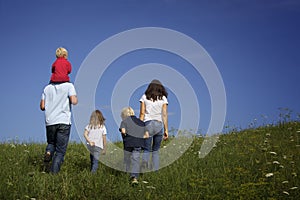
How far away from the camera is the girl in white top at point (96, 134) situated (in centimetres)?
1071

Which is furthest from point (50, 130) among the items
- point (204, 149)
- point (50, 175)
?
point (204, 149)

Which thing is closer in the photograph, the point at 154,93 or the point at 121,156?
the point at 154,93

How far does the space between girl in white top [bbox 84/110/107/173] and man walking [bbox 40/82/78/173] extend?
998 mm

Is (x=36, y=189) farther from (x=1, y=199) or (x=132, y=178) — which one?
(x=132, y=178)

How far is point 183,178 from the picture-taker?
9.02 meters

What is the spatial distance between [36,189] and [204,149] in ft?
18.3

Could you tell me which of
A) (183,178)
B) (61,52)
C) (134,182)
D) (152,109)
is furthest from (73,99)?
(183,178)

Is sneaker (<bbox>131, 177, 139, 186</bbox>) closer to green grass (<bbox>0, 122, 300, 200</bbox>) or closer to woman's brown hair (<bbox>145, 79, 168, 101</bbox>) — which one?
green grass (<bbox>0, 122, 300, 200</bbox>)

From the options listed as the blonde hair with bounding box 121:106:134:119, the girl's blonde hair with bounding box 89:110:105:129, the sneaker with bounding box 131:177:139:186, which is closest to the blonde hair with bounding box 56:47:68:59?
the girl's blonde hair with bounding box 89:110:105:129

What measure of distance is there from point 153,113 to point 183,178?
75.2 inches

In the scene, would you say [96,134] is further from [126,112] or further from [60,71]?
[60,71]

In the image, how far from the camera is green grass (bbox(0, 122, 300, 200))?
815cm

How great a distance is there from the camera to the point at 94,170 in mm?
10414

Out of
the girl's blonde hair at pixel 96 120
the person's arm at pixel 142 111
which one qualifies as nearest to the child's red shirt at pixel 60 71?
the girl's blonde hair at pixel 96 120
